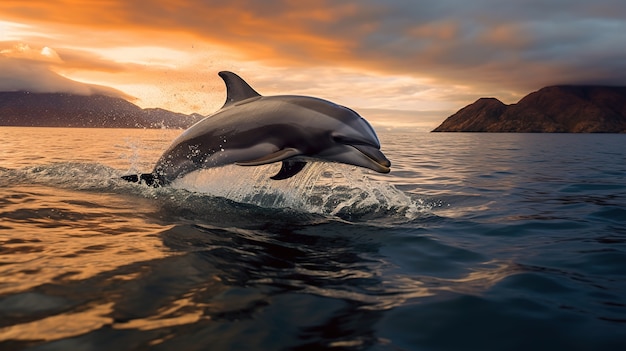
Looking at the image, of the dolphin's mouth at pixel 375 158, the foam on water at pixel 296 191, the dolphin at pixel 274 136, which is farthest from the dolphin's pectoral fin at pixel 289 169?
the dolphin's mouth at pixel 375 158

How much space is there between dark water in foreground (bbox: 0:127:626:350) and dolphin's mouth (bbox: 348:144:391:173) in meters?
0.96

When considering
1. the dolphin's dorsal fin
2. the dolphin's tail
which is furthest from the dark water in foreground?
the dolphin's dorsal fin

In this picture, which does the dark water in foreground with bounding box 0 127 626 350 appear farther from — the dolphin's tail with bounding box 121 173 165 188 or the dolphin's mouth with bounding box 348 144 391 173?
the dolphin's mouth with bounding box 348 144 391 173

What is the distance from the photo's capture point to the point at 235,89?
10477 mm

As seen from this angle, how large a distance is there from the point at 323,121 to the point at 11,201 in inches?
240

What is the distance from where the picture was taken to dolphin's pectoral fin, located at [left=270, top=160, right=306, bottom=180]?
10.2 metres

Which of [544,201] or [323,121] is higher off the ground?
[323,121]

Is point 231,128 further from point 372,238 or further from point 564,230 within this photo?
point 564,230

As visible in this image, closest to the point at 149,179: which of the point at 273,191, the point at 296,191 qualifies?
the point at 273,191

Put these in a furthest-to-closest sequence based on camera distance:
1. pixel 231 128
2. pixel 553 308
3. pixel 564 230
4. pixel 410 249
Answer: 1. pixel 231 128
2. pixel 564 230
3. pixel 410 249
4. pixel 553 308

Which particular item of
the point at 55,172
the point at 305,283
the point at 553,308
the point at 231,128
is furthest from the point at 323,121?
the point at 55,172

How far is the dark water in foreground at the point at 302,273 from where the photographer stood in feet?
12.2

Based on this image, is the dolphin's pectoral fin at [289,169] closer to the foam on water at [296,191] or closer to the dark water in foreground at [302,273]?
the foam on water at [296,191]

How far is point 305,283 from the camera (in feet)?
16.0
